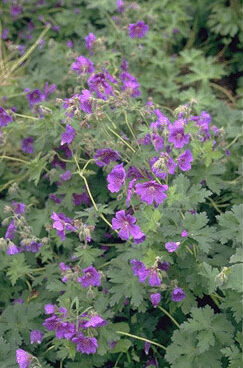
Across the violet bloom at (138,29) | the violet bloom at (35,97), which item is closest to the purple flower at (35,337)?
the violet bloom at (35,97)

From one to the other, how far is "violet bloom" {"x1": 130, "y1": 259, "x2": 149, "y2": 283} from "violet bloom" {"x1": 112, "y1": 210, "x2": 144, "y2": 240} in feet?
0.51

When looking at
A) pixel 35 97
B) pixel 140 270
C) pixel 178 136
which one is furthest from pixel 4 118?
pixel 140 270

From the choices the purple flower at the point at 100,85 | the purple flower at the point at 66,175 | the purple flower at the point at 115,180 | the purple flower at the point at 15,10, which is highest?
the purple flower at the point at 100,85

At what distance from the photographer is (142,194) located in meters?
2.36

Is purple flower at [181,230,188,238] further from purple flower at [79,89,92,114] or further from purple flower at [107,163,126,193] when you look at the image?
purple flower at [79,89,92,114]

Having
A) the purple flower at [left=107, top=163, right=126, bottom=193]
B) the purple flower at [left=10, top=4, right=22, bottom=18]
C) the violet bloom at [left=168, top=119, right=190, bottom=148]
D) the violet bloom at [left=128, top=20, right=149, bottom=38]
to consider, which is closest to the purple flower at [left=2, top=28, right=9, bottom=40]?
the purple flower at [left=10, top=4, right=22, bottom=18]

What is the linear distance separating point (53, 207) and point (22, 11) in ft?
8.12

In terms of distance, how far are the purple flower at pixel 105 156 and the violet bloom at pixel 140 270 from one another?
56 cm

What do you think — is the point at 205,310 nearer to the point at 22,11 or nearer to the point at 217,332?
the point at 217,332

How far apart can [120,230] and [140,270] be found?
206 millimetres

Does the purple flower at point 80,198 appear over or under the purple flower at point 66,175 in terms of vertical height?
under

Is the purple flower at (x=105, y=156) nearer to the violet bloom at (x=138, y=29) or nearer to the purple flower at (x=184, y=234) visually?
the purple flower at (x=184, y=234)

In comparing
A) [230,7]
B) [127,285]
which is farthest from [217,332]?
[230,7]

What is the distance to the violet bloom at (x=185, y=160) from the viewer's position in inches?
104
